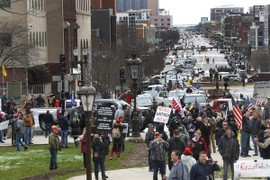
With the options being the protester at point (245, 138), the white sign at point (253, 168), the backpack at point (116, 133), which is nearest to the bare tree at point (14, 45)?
the backpack at point (116, 133)

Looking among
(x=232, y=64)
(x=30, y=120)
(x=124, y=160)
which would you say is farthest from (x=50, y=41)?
(x=232, y=64)

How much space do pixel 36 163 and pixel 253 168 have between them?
31.2 ft

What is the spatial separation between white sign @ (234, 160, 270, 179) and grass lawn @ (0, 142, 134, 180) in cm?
609

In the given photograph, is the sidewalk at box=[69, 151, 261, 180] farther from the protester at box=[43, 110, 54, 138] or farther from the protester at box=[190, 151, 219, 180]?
the protester at box=[43, 110, 54, 138]

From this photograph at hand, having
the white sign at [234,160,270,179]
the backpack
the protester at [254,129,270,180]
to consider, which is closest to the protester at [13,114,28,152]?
the backpack

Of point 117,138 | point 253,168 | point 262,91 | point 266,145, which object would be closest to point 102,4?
Answer: point 262,91

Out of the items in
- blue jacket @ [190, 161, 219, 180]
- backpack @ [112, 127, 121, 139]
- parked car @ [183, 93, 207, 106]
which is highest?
blue jacket @ [190, 161, 219, 180]

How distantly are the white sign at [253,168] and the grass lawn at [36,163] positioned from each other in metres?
6.09

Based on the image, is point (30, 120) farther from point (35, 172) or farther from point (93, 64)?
point (93, 64)

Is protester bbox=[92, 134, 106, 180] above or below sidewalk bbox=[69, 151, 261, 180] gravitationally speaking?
above

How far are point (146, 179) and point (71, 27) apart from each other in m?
56.5

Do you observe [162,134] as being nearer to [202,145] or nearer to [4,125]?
[202,145]

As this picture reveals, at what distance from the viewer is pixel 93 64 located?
71.6 meters

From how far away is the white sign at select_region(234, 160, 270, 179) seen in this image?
66.0 ft
